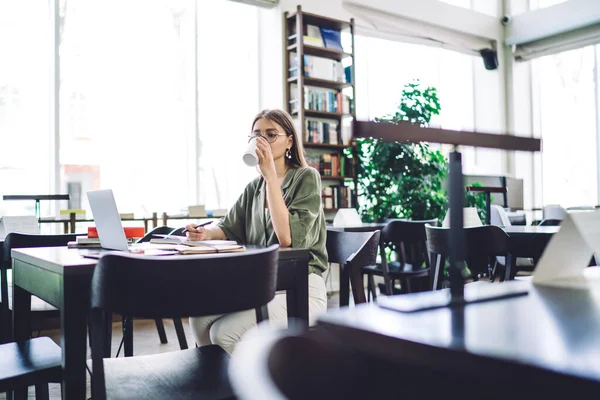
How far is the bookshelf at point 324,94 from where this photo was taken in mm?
5285

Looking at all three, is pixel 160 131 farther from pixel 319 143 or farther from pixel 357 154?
pixel 357 154

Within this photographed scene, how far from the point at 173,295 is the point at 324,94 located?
4.51 meters

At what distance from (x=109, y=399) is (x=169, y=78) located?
435 centimetres

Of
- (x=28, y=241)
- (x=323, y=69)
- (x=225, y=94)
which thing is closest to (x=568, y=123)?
(x=323, y=69)

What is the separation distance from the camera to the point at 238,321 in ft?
5.70

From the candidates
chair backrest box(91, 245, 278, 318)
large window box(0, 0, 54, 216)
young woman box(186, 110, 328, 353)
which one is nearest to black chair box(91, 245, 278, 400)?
chair backrest box(91, 245, 278, 318)

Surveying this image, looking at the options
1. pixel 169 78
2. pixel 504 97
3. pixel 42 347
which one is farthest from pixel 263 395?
pixel 504 97

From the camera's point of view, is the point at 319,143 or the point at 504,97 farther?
the point at 504,97

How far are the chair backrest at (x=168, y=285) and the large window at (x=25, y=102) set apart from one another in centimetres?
361

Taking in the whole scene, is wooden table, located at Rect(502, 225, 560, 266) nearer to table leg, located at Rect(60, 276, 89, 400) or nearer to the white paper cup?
the white paper cup

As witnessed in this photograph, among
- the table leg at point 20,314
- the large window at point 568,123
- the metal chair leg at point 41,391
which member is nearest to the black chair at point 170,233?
the table leg at point 20,314

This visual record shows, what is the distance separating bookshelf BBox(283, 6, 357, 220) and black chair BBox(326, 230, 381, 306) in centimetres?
281

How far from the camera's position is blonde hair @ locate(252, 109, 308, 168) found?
2.21 m

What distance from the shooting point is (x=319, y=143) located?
5371 millimetres
